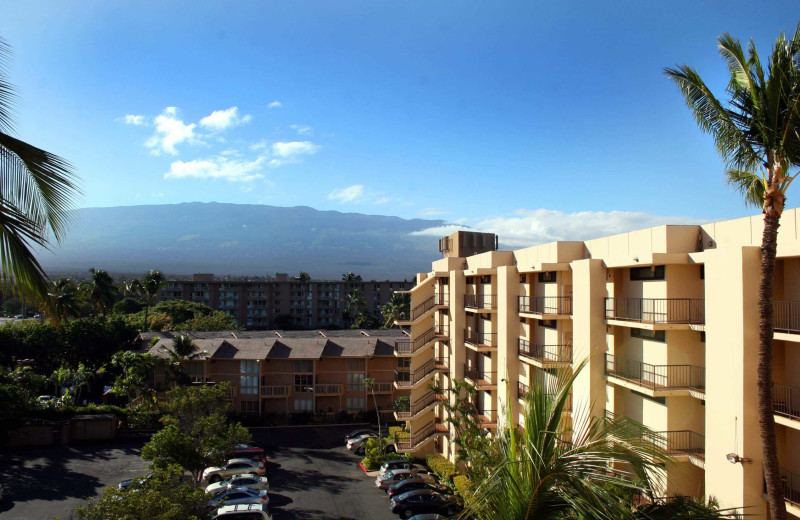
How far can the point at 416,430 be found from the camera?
33.9 m

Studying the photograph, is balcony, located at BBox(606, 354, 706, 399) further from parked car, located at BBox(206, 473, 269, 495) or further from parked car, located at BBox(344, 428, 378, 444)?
parked car, located at BBox(344, 428, 378, 444)

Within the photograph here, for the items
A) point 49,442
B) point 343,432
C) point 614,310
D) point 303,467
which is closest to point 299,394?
point 343,432

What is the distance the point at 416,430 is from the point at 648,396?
1991 cm

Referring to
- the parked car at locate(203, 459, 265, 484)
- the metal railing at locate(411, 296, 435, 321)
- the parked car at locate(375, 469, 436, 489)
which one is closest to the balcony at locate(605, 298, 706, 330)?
the parked car at locate(375, 469, 436, 489)

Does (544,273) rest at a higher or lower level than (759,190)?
lower

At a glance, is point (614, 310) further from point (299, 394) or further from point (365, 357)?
point (299, 394)

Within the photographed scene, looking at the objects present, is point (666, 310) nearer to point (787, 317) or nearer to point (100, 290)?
point (787, 317)

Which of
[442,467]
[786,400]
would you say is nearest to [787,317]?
[786,400]

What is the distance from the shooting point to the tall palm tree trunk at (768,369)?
9.95 metres

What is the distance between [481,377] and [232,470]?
1620 centimetres

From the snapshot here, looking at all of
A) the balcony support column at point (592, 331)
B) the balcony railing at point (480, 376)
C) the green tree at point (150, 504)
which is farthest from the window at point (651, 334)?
the green tree at point (150, 504)

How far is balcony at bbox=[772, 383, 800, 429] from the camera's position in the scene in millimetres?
11852

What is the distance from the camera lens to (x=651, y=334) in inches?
656

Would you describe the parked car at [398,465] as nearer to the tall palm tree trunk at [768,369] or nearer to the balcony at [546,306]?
the balcony at [546,306]
